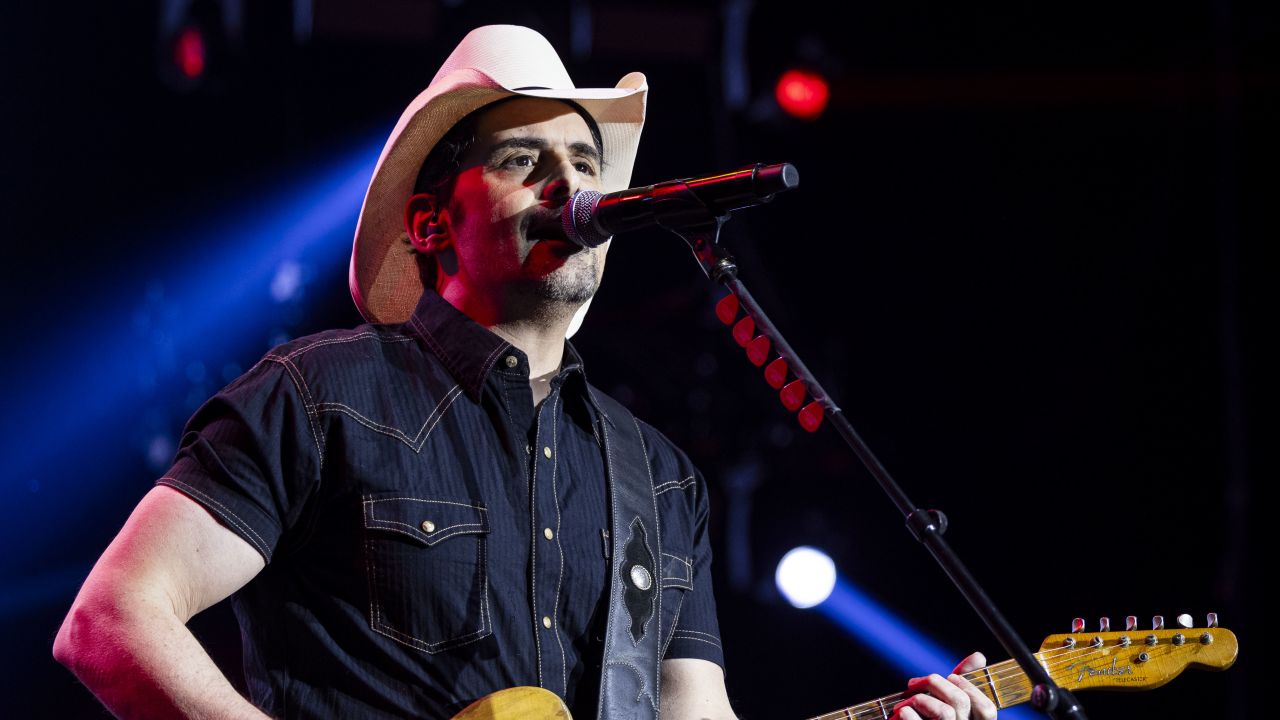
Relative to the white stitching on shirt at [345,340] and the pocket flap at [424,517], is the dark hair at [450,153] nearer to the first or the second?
the white stitching on shirt at [345,340]

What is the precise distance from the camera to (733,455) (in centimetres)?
614

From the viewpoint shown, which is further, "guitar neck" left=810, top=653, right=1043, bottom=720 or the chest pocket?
"guitar neck" left=810, top=653, right=1043, bottom=720

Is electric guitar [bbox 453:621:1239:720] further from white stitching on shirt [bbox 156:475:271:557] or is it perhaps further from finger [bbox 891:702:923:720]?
white stitching on shirt [bbox 156:475:271:557]

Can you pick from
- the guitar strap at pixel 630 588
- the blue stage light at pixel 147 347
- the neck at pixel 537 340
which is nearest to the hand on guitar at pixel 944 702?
the guitar strap at pixel 630 588

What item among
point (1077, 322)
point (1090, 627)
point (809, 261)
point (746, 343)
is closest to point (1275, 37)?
point (1077, 322)

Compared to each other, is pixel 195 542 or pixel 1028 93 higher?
pixel 1028 93

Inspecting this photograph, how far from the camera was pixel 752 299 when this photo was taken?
2.31 meters

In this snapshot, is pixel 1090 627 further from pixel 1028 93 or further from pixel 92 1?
pixel 92 1

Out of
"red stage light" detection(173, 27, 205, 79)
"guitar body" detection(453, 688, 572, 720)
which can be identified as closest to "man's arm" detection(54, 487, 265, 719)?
"guitar body" detection(453, 688, 572, 720)

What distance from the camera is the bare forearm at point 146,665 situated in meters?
2.14

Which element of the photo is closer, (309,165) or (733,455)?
(309,165)

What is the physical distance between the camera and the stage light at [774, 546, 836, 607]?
6047 mm

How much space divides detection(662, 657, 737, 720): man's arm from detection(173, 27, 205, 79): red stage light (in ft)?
11.6

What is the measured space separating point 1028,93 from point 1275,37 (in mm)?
1153
